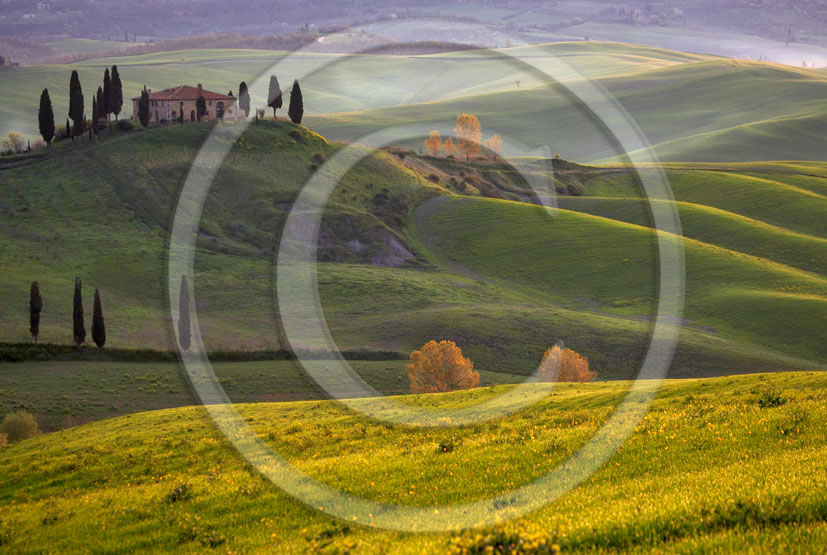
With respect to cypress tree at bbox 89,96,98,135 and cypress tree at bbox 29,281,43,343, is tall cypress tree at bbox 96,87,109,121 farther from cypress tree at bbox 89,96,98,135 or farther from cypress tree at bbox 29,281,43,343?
cypress tree at bbox 29,281,43,343

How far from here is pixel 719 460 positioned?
18.2 meters

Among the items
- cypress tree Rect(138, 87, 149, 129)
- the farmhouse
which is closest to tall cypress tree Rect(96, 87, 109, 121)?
cypress tree Rect(138, 87, 149, 129)

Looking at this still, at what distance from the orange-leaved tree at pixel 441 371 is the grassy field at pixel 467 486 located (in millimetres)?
40938

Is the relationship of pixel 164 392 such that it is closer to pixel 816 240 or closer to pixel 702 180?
pixel 816 240

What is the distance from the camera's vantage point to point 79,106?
156 meters

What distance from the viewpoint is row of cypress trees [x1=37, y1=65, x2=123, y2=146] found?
155m

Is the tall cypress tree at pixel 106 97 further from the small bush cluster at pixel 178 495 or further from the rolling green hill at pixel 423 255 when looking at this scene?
the small bush cluster at pixel 178 495

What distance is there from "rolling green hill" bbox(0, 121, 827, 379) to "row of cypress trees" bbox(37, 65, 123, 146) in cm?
500

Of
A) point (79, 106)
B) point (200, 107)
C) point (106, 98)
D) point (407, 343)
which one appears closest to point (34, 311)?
point (407, 343)

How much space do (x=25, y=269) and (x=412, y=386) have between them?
70.7 metres

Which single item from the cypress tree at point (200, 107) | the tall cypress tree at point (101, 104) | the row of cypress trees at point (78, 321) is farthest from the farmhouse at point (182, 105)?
the row of cypress trees at point (78, 321)

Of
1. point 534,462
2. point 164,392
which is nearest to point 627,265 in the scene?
point 164,392

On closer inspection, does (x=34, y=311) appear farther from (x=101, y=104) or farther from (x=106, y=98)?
(x=101, y=104)

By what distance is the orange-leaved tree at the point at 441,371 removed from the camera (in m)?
76.2
